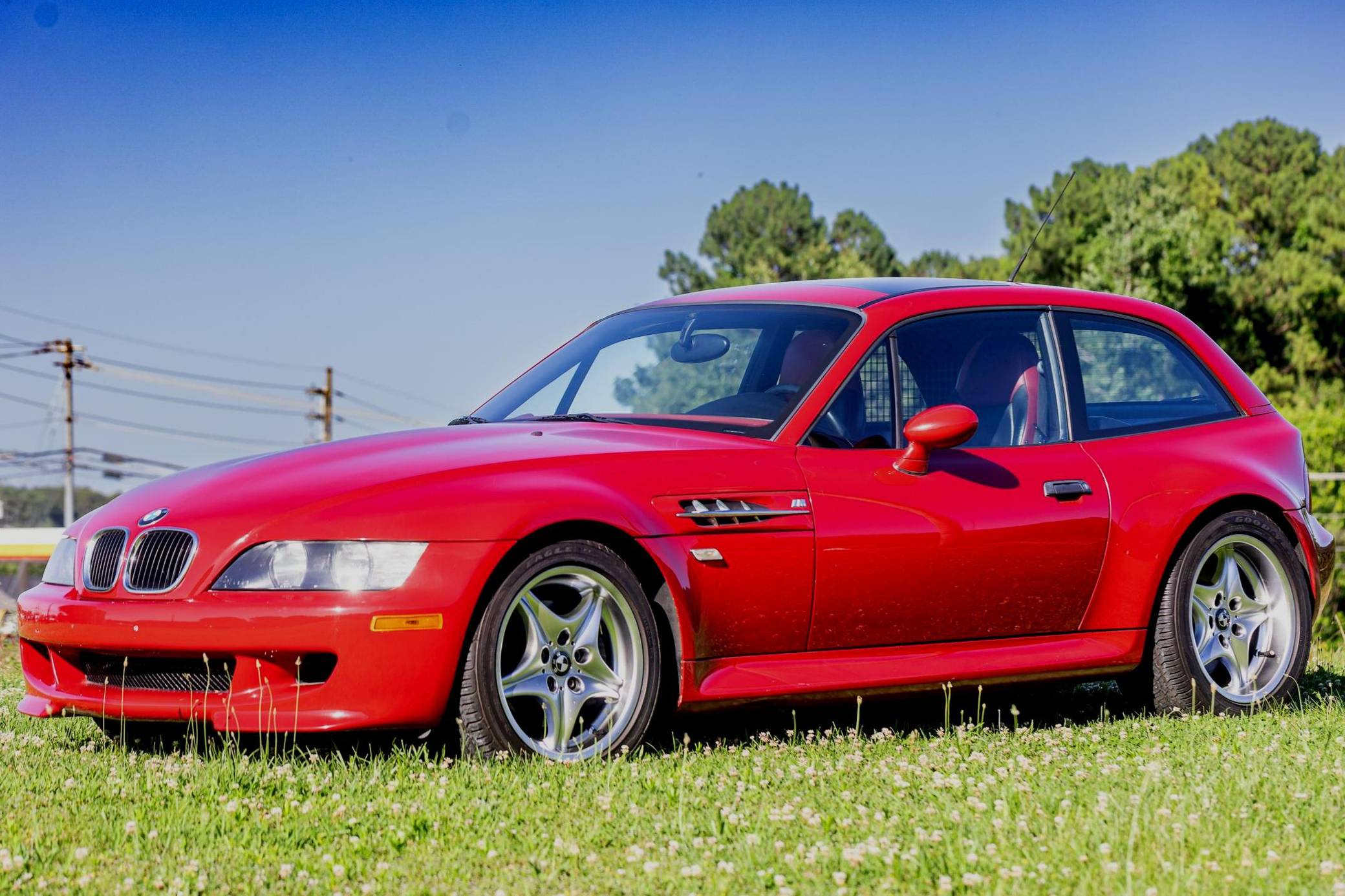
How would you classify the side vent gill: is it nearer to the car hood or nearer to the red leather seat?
the car hood

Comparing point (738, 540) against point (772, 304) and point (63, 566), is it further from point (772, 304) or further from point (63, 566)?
point (63, 566)

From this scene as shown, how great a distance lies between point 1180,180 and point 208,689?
235ft

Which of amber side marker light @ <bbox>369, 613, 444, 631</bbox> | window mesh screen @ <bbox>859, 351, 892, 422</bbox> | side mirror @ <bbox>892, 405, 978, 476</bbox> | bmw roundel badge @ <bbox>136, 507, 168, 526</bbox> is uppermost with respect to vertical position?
window mesh screen @ <bbox>859, 351, 892, 422</bbox>

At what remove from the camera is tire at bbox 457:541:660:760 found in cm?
471

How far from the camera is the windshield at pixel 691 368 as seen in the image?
5.78m

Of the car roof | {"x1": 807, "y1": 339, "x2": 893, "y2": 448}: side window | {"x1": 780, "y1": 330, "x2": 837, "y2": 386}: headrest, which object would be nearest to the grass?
{"x1": 807, "y1": 339, "x2": 893, "y2": 448}: side window

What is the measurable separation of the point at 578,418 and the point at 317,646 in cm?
162

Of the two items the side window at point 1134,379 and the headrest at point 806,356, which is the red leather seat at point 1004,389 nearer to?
the side window at point 1134,379

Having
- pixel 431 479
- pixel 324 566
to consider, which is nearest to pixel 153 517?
pixel 324 566

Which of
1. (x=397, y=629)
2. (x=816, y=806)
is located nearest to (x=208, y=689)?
(x=397, y=629)

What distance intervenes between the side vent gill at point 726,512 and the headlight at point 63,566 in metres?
2.00

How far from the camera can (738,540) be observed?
517 cm

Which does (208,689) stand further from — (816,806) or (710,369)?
(710,369)

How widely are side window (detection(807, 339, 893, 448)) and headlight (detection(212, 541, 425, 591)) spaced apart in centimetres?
161
